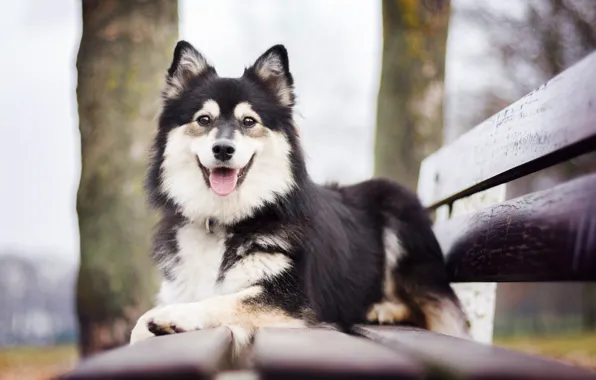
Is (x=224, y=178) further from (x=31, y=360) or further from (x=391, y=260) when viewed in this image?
(x=31, y=360)

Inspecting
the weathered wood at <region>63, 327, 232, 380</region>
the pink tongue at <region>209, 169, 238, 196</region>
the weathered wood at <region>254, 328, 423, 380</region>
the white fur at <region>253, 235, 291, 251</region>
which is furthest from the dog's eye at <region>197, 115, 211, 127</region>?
the weathered wood at <region>254, 328, 423, 380</region>

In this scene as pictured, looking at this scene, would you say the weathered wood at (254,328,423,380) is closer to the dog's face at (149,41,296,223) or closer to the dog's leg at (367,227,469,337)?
the dog's face at (149,41,296,223)

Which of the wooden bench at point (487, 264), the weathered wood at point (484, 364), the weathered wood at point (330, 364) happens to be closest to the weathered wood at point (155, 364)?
the wooden bench at point (487, 264)

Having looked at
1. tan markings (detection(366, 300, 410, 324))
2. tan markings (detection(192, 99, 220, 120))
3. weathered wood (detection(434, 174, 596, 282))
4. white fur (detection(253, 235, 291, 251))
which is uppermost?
tan markings (detection(192, 99, 220, 120))

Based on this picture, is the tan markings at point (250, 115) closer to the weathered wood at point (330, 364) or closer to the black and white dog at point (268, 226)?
the black and white dog at point (268, 226)

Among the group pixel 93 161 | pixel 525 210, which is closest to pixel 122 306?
pixel 93 161

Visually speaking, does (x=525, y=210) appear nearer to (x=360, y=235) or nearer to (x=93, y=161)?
(x=360, y=235)

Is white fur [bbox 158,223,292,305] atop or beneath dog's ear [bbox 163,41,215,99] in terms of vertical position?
beneath

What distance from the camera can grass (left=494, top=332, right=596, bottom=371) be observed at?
30.5 ft

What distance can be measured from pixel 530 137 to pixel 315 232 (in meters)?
1.13

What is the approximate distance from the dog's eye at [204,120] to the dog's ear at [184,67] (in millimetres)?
330

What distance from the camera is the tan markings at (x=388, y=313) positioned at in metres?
3.29

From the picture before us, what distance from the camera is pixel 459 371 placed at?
1193 mm

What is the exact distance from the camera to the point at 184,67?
351 cm
